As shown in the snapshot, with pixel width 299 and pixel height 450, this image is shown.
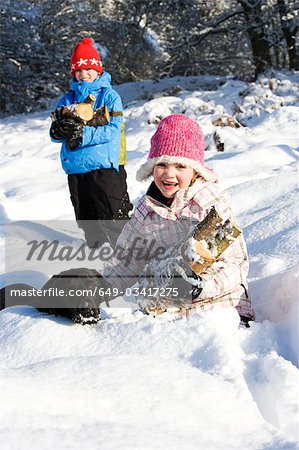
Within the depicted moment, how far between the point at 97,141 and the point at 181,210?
70.3 inches

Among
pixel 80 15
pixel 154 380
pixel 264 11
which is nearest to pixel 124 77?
pixel 80 15

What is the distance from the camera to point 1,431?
1.37 m

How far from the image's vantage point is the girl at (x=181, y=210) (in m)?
2.38

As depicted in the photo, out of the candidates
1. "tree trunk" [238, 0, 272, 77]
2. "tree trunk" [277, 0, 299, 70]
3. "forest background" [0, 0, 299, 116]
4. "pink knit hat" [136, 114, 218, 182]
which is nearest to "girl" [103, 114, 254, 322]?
"pink knit hat" [136, 114, 218, 182]

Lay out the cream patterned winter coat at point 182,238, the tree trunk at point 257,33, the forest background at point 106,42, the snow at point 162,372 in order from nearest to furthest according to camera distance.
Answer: the snow at point 162,372 < the cream patterned winter coat at point 182,238 < the tree trunk at point 257,33 < the forest background at point 106,42

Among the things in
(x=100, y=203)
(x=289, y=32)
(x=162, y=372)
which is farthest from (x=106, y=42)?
(x=162, y=372)

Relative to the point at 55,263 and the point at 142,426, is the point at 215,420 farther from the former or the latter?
the point at 55,263

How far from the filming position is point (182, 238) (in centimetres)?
250

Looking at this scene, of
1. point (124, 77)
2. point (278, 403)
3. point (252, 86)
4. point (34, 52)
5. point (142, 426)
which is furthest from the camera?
point (124, 77)

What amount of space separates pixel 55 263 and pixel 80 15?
656 inches

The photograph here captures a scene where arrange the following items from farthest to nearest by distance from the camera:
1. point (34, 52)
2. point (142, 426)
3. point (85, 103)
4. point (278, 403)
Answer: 1. point (34, 52)
2. point (85, 103)
3. point (278, 403)
4. point (142, 426)

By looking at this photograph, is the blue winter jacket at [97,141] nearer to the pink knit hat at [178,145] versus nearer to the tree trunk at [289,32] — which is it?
the pink knit hat at [178,145]

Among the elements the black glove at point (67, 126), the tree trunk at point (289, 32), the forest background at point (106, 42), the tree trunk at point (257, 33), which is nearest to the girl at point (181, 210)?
the black glove at point (67, 126)

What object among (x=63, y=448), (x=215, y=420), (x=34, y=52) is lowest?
(x=34, y=52)
